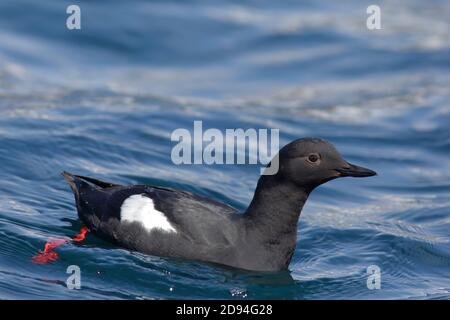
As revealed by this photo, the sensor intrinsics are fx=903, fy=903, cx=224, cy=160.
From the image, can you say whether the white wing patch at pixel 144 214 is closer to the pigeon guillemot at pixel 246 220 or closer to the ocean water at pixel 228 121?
the pigeon guillemot at pixel 246 220

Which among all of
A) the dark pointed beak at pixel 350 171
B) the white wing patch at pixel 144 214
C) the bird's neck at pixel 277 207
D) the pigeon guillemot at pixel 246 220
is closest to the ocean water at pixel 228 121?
the pigeon guillemot at pixel 246 220

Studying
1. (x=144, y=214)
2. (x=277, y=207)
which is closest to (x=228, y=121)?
(x=144, y=214)

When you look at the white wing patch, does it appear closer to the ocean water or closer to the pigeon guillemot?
the pigeon guillemot

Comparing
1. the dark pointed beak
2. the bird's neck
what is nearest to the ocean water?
the bird's neck

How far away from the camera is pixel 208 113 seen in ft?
50.0

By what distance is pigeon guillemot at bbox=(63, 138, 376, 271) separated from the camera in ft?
26.6

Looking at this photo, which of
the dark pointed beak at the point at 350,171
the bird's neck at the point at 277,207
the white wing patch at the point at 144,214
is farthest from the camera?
the white wing patch at the point at 144,214

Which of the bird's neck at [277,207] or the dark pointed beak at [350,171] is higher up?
the dark pointed beak at [350,171]

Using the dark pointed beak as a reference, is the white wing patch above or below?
below

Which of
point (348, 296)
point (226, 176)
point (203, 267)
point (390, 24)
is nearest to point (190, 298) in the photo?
point (203, 267)

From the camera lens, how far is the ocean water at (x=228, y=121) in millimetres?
8508

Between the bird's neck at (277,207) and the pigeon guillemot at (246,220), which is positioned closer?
the pigeon guillemot at (246,220)

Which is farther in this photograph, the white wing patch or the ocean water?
the ocean water
